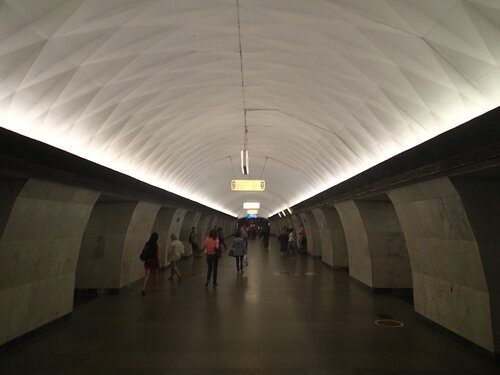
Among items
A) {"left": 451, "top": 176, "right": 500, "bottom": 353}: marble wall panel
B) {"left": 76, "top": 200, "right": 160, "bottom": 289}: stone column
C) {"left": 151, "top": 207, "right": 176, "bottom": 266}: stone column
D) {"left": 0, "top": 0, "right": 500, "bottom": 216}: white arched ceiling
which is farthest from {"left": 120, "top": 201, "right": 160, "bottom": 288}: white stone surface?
{"left": 451, "top": 176, "right": 500, "bottom": 353}: marble wall panel

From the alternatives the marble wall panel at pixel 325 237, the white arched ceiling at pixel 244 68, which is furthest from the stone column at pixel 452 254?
the marble wall panel at pixel 325 237

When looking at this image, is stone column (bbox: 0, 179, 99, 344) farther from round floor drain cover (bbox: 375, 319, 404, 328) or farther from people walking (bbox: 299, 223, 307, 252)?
people walking (bbox: 299, 223, 307, 252)

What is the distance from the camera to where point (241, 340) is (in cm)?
661

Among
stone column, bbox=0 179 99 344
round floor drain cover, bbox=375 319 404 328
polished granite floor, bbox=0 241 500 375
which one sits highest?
stone column, bbox=0 179 99 344

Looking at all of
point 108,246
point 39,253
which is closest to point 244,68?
point 39,253

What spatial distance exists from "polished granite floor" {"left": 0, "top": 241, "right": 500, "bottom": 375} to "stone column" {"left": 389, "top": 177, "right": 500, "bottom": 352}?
55cm

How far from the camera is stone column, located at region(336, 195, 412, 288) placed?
38.4ft

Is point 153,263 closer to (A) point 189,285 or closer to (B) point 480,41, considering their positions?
(A) point 189,285

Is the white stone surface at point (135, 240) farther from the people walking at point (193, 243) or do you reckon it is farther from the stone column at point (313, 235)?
the stone column at point (313, 235)

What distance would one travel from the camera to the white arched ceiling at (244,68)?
4645 mm

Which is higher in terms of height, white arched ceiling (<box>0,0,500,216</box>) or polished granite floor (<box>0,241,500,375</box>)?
white arched ceiling (<box>0,0,500,216</box>)

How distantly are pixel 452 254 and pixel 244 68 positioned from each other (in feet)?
19.9

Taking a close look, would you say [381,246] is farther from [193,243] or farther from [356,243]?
[193,243]

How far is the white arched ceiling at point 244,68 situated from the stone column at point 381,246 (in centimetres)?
203
